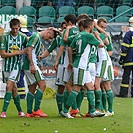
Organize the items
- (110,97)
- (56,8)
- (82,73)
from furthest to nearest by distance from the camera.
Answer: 1. (56,8)
2. (110,97)
3. (82,73)

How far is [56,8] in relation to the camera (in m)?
23.5

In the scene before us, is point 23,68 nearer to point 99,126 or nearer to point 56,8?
point 99,126

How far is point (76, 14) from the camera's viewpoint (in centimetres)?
2305

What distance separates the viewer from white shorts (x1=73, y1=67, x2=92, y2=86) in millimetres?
12219

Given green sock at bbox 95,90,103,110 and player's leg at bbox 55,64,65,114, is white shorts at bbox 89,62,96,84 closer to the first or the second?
green sock at bbox 95,90,103,110

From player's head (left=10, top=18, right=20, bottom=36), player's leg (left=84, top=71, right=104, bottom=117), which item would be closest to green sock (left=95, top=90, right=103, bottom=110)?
player's leg (left=84, top=71, right=104, bottom=117)

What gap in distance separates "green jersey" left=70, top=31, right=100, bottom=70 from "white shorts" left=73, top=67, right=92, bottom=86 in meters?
0.08

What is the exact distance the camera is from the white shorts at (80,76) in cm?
1222

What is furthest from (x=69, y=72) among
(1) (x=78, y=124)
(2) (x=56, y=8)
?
(2) (x=56, y=8)

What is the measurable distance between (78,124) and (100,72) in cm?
194

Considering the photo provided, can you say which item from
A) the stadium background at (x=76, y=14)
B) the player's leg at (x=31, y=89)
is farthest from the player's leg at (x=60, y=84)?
the stadium background at (x=76, y=14)

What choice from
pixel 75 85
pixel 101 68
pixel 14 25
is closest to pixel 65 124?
pixel 75 85

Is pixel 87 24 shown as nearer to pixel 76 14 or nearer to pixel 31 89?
pixel 31 89

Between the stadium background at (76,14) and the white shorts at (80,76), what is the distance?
6.11m
